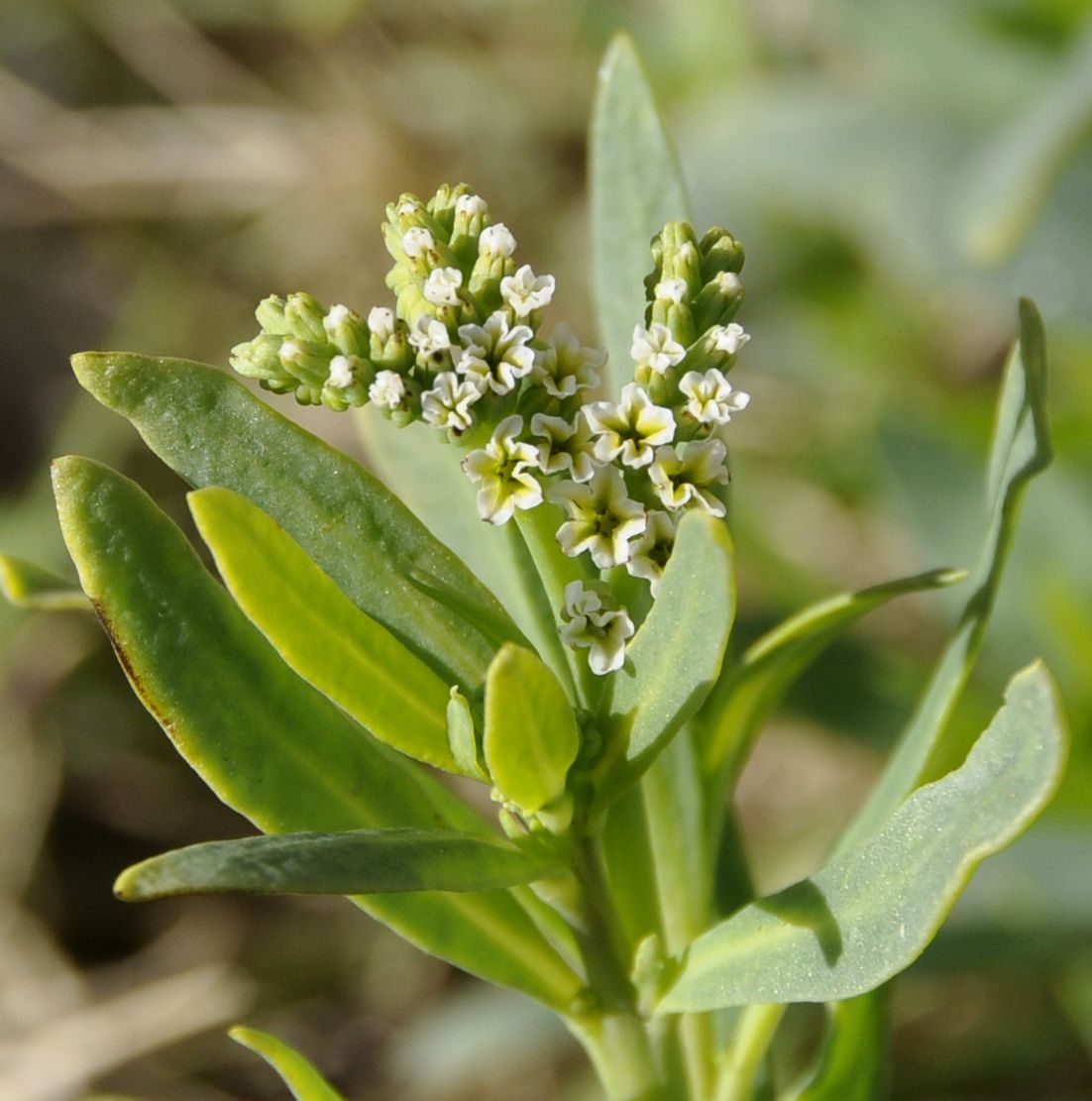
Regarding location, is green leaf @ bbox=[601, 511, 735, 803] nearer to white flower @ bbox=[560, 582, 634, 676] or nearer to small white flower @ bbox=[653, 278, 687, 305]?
white flower @ bbox=[560, 582, 634, 676]

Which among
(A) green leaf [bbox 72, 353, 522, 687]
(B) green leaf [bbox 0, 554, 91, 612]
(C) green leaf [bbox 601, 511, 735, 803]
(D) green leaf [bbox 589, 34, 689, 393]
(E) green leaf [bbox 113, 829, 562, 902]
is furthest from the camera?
(D) green leaf [bbox 589, 34, 689, 393]

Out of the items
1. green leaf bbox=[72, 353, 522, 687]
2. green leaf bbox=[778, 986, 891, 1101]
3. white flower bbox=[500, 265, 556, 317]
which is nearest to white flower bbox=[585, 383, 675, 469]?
white flower bbox=[500, 265, 556, 317]

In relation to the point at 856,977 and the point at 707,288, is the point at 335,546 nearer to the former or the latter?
the point at 707,288

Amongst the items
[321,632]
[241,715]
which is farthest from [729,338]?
[241,715]

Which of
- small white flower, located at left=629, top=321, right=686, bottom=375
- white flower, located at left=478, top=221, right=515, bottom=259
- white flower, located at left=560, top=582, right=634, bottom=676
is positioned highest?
white flower, located at left=478, top=221, right=515, bottom=259

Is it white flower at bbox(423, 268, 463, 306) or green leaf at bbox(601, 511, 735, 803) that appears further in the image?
white flower at bbox(423, 268, 463, 306)

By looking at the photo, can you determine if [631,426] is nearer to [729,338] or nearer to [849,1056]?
[729,338]

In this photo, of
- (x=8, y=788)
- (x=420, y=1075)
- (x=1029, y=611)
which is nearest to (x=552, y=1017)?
(x=420, y=1075)

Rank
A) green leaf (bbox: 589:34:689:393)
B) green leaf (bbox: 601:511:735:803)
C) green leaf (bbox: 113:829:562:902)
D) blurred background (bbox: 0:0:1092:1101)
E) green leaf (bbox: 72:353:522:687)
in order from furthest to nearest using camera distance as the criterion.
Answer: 1. blurred background (bbox: 0:0:1092:1101)
2. green leaf (bbox: 589:34:689:393)
3. green leaf (bbox: 72:353:522:687)
4. green leaf (bbox: 601:511:735:803)
5. green leaf (bbox: 113:829:562:902)
